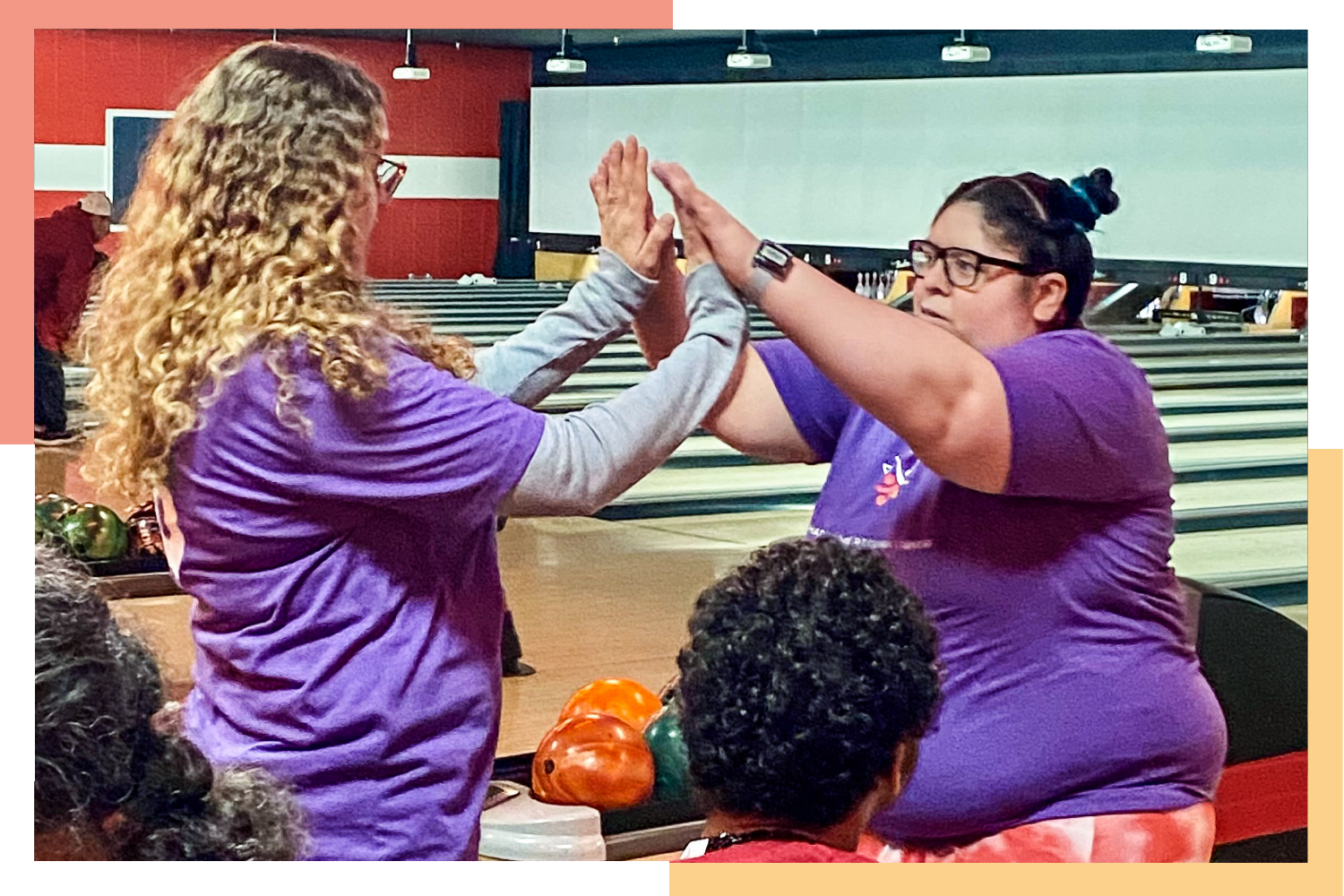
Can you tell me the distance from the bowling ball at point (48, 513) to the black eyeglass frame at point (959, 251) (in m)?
1.19

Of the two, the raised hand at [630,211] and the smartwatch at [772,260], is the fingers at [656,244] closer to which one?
the raised hand at [630,211]

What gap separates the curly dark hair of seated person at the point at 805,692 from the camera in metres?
1.83

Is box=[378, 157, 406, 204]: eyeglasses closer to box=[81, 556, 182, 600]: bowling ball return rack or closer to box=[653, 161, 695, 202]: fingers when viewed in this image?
box=[653, 161, 695, 202]: fingers

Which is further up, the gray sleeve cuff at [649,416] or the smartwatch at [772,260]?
the smartwatch at [772,260]

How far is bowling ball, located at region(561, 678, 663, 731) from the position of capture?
2.58m

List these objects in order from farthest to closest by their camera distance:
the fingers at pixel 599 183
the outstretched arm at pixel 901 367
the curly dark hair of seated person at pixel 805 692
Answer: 1. the fingers at pixel 599 183
2. the outstretched arm at pixel 901 367
3. the curly dark hair of seated person at pixel 805 692

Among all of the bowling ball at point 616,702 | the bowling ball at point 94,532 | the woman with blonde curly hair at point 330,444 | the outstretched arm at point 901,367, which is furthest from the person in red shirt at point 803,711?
the bowling ball at point 94,532

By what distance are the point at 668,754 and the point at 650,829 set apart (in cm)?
16

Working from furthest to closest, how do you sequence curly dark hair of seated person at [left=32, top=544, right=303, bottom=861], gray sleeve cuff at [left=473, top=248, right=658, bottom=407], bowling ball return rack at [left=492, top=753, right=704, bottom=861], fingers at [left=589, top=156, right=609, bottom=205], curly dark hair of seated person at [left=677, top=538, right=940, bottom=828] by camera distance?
bowling ball return rack at [left=492, top=753, right=704, bottom=861] → fingers at [left=589, top=156, right=609, bottom=205] → gray sleeve cuff at [left=473, top=248, right=658, bottom=407] → curly dark hair of seated person at [left=677, top=538, right=940, bottom=828] → curly dark hair of seated person at [left=32, top=544, right=303, bottom=861]

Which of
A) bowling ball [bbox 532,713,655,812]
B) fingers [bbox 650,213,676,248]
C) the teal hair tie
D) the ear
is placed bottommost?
bowling ball [bbox 532,713,655,812]

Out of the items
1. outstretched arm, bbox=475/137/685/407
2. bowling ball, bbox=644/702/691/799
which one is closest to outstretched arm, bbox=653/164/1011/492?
outstretched arm, bbox=475/137/685/407

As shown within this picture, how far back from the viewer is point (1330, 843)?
2.65 meters

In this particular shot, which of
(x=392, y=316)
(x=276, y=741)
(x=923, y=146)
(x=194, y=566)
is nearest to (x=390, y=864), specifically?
(x=276, y=741)

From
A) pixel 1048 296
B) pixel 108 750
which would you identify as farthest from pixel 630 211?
pixel 108 750
